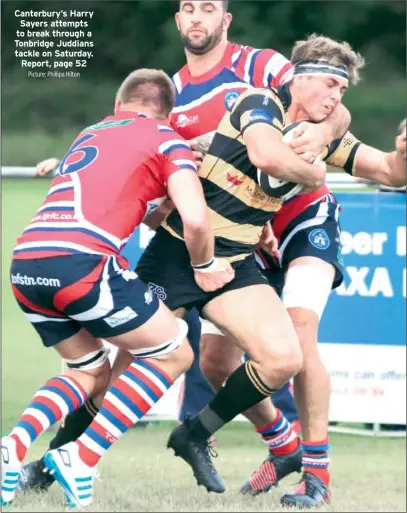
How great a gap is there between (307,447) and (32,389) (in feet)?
11.1

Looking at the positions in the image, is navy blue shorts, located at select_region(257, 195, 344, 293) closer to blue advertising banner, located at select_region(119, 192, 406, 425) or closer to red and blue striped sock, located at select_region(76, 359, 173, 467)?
red and blue striped sock, located at select_region(76, 359, 173, 467)

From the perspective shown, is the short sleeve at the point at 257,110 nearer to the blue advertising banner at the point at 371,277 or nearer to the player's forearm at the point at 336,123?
the player's forearm at the point at 336,123

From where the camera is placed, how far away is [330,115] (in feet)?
16.6

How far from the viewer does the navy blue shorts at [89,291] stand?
4.53m

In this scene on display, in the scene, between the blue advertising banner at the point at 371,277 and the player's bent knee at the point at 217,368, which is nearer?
the player's bent knee at the point at 217,368

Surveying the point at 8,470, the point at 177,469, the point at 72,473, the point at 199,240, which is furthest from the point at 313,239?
the point at 8,470

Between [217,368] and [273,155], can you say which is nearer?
[273,155]

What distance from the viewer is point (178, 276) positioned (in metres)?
5.02

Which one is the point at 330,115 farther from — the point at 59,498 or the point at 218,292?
the point at 59,498

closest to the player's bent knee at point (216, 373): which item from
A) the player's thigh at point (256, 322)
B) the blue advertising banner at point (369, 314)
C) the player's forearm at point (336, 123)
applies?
the player's thigh at point (256, 322)

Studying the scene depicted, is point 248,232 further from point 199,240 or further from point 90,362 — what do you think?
point 90,362

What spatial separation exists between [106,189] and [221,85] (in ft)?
4.18

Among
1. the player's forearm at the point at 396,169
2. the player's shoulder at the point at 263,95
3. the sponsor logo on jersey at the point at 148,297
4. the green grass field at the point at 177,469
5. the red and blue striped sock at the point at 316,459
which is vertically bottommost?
the green grass field at the point at 177,469

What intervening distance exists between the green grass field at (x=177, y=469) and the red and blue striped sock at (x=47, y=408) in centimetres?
26
